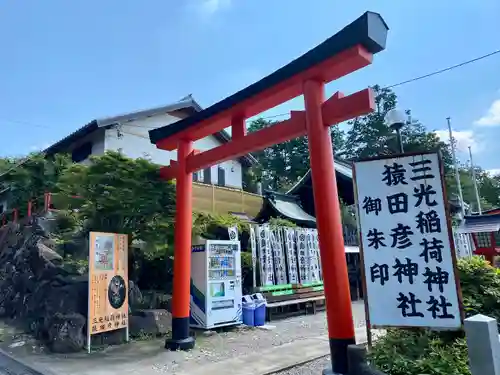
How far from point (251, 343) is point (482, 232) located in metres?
11.3

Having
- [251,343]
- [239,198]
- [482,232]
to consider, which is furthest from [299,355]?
[482,232]

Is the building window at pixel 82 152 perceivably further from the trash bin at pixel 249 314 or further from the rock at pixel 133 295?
the trash bin at pixel 249 314

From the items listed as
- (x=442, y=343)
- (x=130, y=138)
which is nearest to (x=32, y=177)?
(x=130, y=138)

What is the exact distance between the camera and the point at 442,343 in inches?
161

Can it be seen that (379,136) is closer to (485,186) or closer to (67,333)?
(485,186)

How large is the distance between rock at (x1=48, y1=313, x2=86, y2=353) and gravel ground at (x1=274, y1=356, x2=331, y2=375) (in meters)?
3.90

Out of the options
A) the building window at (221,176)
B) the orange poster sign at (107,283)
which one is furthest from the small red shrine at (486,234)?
the orange poster sign at (107,283)

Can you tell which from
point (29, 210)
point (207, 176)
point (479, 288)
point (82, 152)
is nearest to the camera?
point (479, 288)

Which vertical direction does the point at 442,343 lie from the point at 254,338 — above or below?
above

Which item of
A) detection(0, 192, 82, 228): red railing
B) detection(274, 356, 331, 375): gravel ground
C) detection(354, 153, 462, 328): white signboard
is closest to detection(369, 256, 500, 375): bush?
detection(354, 153, 462, 328): white signboard

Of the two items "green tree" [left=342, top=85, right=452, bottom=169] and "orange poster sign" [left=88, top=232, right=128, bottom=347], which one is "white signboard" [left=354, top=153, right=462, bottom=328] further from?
"green tree" [left=342, top=85, right=452, bottom=169]

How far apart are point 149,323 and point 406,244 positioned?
6281 mm

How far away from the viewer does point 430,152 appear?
4.17 m

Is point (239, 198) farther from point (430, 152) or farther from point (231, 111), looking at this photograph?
point (430, 152)
